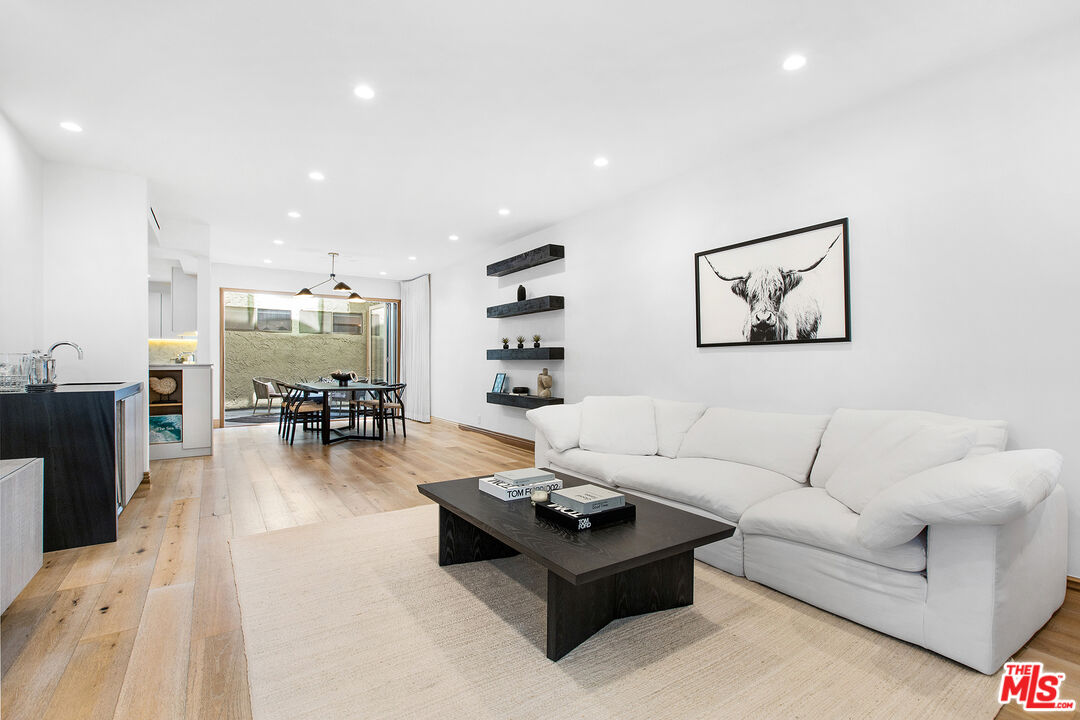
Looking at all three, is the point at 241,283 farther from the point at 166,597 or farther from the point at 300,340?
the point at 166,597

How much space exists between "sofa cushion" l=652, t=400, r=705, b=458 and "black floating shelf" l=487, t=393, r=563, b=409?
178 cm

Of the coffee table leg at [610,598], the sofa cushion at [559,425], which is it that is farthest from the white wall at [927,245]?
the coffee table leg at [610,598]

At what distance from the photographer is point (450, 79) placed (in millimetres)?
2830

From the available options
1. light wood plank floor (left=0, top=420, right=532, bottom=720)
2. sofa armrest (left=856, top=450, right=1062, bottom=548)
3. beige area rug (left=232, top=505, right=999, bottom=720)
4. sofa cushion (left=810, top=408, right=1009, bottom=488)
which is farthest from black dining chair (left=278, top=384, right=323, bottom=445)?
sofa armrest (left=856, top=450, right=1062, bottom=548)

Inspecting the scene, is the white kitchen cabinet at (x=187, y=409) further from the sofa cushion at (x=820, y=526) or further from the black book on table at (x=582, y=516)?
the sofa cushion at (x=820, y=526)

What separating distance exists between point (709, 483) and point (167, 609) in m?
2.58

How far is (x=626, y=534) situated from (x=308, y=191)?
4.23m

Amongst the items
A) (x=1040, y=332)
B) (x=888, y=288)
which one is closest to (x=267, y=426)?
(x=888, y=288)

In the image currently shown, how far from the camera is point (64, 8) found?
2240 millimetres

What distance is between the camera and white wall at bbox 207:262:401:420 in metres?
7.72

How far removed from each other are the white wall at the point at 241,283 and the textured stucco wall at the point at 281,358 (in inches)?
105

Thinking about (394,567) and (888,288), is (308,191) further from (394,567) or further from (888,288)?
(888,288)

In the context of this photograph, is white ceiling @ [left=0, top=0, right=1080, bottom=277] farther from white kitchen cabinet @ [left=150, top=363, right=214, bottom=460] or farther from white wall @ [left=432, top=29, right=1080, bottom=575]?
white kitchen cabinet @ [left=150, top=363, right=214, bottom=460]

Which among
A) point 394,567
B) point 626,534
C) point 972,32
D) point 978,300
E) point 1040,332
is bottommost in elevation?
point 394,567
